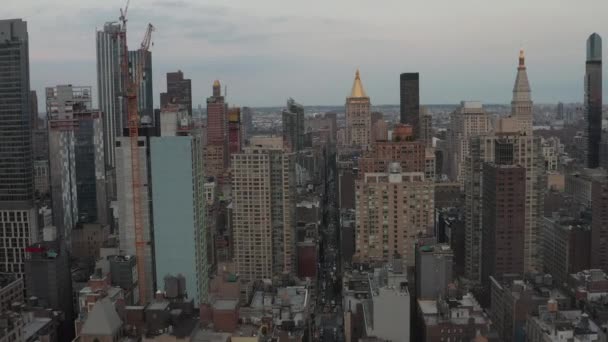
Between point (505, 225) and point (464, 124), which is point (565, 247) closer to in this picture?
point (505, 225)

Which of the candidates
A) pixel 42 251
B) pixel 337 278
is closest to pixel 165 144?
pixel 42 251

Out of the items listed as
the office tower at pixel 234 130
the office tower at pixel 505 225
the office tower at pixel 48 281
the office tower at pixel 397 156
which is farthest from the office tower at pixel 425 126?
the office tower at pixel 48 281

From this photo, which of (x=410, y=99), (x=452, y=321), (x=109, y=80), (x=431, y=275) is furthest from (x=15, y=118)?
(x=410, y=99)

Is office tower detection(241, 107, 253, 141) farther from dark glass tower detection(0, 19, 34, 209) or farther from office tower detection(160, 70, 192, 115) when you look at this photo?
dark glass tower detection(0, 19, 34, 209)

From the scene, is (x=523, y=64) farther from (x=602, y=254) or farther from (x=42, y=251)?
(x=42, y=251)

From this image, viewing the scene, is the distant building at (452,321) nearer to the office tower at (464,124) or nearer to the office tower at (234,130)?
the office tower at (234,130)

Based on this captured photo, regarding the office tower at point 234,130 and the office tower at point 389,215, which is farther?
the office tower at point 234,130
